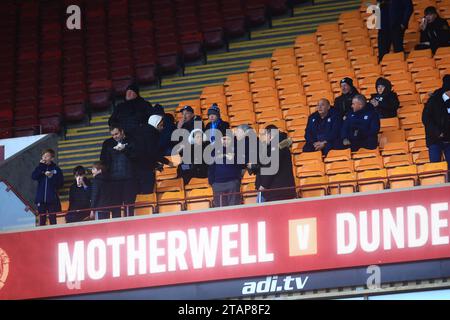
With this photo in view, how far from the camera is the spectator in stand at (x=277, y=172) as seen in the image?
1755 centimetres

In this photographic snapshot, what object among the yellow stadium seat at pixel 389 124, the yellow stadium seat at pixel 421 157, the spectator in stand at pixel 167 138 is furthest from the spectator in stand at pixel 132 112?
the yellow stadium seat at pixel 421 157

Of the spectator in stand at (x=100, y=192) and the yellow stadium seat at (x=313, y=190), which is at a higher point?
the spectator in stand at (x=100, y=192)

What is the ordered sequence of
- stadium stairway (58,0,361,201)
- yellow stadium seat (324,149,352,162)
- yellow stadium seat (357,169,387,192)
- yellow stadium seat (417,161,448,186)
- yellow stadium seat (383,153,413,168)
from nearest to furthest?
yellow stadium seat (417,161,448,186) → yellow stadium seat (357,169,387,192) → yellow stadium seat (383,153,413,168) → yellow stadium seat (324,149,352,162) → stadium stairway (58,0,361,201)

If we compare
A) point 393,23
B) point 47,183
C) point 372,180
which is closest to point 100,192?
point 47,183

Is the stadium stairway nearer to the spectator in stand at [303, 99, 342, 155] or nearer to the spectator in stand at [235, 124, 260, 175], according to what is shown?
the spectator in stand at [303, 99, 342, 155]

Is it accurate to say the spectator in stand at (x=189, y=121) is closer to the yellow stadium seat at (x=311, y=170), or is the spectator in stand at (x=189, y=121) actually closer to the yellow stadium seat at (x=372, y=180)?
the yellow stadium seat at (x=311, y=170)

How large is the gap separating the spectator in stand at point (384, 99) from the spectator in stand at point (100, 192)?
335cm

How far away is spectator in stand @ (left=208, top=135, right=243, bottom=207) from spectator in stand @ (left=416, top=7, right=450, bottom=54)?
380cm

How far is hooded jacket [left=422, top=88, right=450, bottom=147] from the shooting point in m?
17.7

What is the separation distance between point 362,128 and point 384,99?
91 centimetres

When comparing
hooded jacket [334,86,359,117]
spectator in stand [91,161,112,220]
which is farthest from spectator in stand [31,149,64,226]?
hooded jacket [334,86,359,117]

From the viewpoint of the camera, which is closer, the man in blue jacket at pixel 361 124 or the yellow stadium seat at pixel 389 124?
the man in blue jacket at pixel 361 124

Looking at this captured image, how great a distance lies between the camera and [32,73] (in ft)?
79.9
